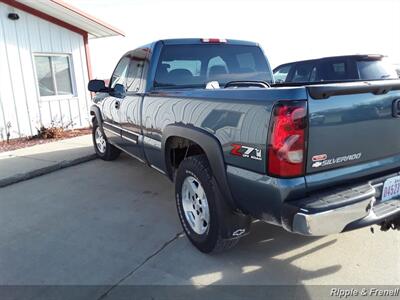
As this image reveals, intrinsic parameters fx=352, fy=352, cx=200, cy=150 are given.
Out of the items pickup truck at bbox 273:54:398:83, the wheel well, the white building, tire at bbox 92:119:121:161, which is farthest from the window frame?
the wheel well

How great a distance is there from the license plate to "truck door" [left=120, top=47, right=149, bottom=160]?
108 inches

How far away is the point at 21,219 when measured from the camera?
418 centimetres

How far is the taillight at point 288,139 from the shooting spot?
86.7 inches

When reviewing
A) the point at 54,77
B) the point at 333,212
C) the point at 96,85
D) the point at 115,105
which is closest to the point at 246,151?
the point at 333,212

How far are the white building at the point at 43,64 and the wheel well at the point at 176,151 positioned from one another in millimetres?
6365

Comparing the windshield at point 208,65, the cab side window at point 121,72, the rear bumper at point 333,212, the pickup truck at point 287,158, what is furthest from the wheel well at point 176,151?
the cab side window at point 121,72

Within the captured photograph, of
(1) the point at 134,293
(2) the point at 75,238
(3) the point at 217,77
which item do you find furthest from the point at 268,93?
(2) the point at 75,238

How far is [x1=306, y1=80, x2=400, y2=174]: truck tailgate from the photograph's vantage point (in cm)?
225

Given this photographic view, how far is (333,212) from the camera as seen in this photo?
2203 millimetres

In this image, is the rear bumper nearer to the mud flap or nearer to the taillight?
the taillight

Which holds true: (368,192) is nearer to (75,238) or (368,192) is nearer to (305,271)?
(305,271)

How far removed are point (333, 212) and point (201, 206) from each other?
4.31 ft

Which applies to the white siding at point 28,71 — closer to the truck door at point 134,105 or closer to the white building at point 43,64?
the white building at point 43,64

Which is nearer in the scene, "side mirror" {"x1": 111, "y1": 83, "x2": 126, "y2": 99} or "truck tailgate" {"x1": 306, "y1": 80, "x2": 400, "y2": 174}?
"truck tailgate" {"x1": 306, "y1": 80, "x2": 400, "y2": 174}
